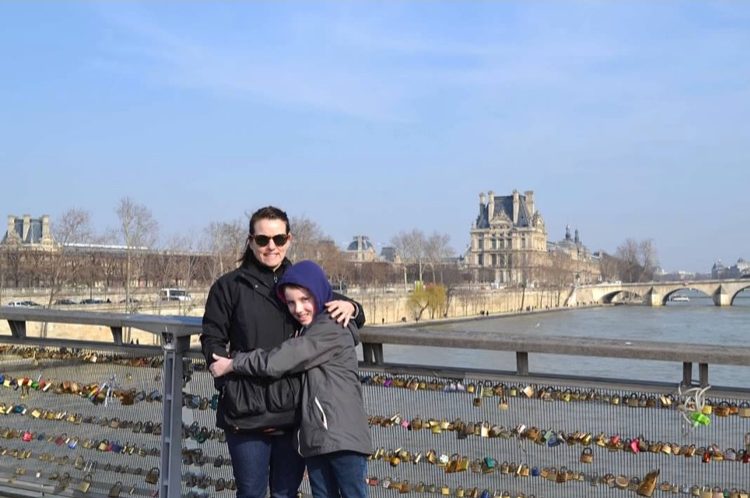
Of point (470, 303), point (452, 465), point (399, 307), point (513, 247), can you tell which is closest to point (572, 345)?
point (452, 465)

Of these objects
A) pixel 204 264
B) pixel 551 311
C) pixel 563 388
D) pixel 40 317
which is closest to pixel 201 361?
pixel 40 317

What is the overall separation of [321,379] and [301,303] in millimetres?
271

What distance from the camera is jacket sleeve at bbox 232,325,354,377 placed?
299 centimetres

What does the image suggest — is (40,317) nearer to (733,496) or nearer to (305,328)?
(305,328)

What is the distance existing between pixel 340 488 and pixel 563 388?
3.19 ft

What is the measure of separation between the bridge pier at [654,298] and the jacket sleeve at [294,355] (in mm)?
96500

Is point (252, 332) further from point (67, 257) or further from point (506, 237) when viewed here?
point (506, 237)

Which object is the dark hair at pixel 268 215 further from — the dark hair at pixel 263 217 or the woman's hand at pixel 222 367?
the woman's hand at pixel 222 367

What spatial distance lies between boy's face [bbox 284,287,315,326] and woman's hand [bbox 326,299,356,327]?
0.20 feet

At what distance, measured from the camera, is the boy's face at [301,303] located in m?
3.08

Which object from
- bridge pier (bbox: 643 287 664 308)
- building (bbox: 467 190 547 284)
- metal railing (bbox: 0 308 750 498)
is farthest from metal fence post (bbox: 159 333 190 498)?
building (bbox: 467 190 547 284)

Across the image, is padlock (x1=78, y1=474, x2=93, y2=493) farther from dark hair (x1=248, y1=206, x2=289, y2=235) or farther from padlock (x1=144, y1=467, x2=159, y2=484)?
dark hair (x1=248, y1=206, x2=289, y2=235)

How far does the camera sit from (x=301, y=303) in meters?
3.09

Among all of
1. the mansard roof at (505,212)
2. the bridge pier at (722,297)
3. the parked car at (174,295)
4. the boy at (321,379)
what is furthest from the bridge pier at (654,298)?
the boy at (321,379)
